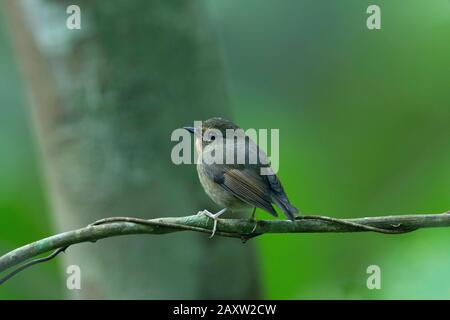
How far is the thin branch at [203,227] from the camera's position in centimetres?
246

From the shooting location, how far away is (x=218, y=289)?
5074mm

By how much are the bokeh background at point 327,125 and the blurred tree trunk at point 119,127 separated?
0.55 ft

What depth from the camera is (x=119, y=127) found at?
15.7 ft

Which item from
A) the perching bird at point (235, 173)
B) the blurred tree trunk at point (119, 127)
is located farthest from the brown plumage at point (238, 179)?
the blurred tree trunk at point (119, 127)

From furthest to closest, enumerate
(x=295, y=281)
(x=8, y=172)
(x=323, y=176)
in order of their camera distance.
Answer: (x=8, y=172)
(x=323, y=176)
(x=295, y=281)

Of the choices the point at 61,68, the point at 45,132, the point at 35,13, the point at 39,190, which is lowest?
the point at 39,190

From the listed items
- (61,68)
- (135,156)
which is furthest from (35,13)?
(135,156)

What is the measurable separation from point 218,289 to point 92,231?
106 inches

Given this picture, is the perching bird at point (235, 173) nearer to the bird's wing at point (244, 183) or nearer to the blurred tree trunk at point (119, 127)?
the bird's wing at point (244, 183)

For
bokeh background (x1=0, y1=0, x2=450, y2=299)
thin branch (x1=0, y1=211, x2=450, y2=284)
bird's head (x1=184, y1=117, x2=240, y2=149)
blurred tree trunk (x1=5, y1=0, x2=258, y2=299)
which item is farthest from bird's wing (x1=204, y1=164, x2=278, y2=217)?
blurred tree trunk (x1=5, y1=0, x2=258, y2=299)

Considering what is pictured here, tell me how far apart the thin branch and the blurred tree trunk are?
1977mm

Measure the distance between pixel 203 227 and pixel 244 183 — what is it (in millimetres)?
945

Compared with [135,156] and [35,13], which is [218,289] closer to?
[135,156]

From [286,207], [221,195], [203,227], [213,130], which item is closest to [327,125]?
[213,130]
